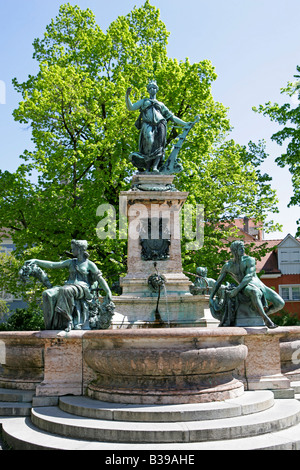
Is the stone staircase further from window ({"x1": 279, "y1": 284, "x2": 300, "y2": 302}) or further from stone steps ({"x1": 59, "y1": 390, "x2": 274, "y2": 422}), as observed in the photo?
window ({"x1": 279, "y1": 284, "x2": 300, "y2": 302})

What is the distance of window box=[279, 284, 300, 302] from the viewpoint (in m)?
35.4

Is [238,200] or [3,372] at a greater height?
[238,200]

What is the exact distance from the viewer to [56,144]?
60.1ft

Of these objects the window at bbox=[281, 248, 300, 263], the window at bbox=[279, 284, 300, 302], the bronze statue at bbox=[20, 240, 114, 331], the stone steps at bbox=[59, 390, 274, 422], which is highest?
the window at bbox=[281, 248, 300, 263]

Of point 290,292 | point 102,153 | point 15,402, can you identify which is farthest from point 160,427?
point 290,292

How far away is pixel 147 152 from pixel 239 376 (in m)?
5.93

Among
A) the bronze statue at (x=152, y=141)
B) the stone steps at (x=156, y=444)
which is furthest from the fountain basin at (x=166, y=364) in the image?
the bronze statue at (x=152, y=141)

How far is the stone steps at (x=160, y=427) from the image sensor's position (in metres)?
4.73

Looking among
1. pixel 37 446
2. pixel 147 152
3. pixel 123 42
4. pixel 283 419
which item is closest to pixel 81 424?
pixel 37 446

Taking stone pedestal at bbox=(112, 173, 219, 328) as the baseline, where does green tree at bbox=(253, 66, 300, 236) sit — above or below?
above

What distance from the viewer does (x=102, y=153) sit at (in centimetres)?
1834

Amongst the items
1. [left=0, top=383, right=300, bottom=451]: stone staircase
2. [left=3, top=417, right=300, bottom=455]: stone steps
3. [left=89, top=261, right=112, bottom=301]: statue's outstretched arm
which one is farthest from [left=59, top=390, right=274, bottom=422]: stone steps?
[left=89, top=261, right=112, bottom=301]: statue's outstretched arm

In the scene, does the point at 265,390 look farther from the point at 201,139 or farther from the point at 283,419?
the point at 201,139

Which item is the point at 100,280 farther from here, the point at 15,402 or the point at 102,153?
the point at 102,153
